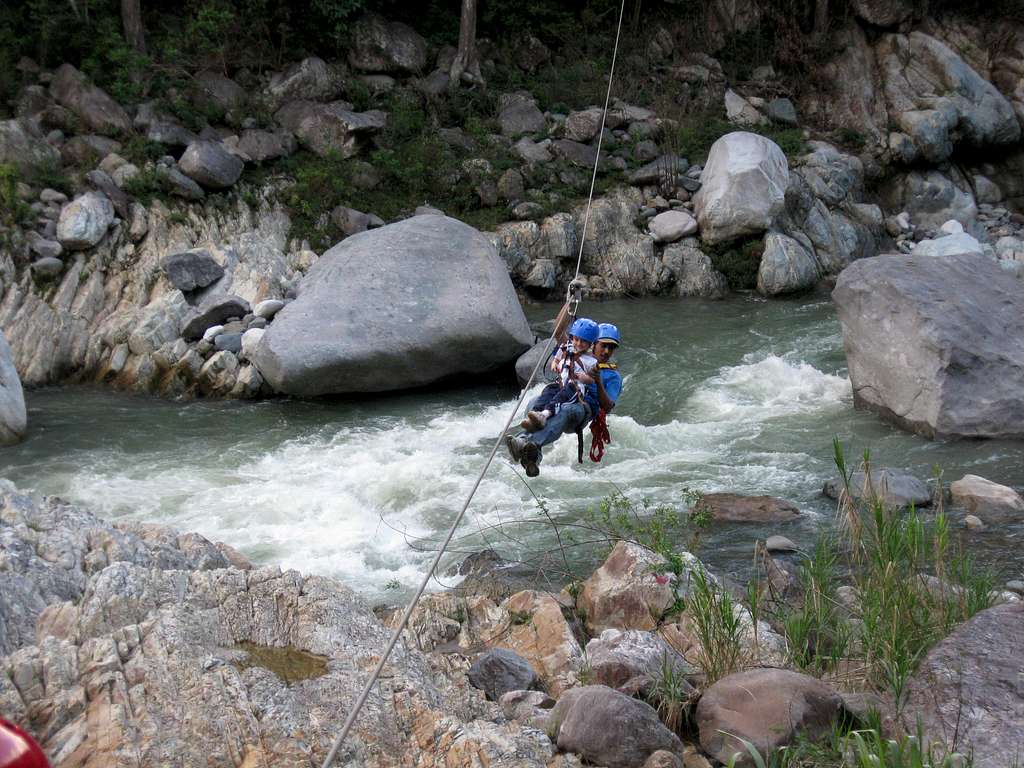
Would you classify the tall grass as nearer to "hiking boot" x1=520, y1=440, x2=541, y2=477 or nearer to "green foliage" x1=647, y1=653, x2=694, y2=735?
"green foliage" x1=647, y1=653, x2=694, y2=735

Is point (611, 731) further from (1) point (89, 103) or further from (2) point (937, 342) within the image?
(1) point (89, 103)

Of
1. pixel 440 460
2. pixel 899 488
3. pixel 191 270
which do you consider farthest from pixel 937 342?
pixel 191 270

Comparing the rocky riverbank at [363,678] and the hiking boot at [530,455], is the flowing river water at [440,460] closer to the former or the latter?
the hiking boot at [530,455]

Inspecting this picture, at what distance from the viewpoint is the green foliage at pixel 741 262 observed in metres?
14.5

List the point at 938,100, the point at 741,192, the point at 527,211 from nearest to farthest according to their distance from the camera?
the point at 741,192 < the point at 527,211 < the point at 938,100

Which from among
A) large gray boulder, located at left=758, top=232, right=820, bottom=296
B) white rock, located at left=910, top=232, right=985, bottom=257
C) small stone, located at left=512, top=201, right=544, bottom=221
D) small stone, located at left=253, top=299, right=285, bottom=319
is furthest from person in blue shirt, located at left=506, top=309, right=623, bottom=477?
white rock, located at left=910, top=232, right=985, bottom=257

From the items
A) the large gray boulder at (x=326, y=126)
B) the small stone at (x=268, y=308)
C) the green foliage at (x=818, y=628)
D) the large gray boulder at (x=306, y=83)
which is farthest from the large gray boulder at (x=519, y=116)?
the green foliage at (x=818, y=628)

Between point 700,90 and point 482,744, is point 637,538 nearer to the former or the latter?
point 482,744

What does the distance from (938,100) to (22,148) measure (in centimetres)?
1485

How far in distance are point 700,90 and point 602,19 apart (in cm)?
264

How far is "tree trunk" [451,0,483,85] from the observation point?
16.9 metres

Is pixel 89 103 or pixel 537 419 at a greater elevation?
pixel 89 103

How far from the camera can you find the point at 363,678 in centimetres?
397

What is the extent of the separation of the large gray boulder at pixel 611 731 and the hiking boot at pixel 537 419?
2273 millimetres
